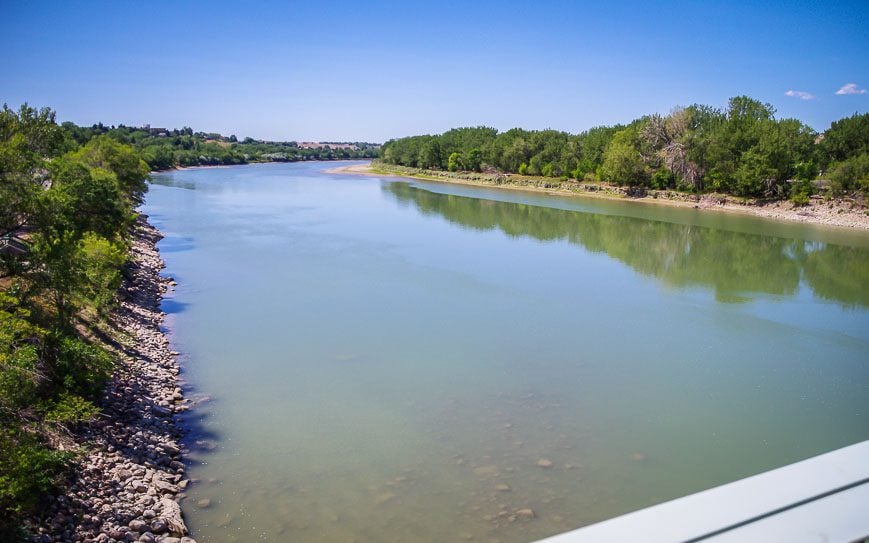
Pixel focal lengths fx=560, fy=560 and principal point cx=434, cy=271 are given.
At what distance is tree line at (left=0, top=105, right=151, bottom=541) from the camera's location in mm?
6340

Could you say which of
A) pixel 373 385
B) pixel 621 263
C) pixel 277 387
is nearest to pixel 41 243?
pixel 277 387

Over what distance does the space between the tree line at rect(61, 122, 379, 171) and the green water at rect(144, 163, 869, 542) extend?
48.6m

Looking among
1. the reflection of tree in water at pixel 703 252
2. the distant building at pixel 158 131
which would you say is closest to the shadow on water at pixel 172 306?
the reflection of tree in water at pixel 703 252

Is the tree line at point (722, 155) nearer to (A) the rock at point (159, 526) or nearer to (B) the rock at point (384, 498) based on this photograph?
(B) the rock at point (384, 498)

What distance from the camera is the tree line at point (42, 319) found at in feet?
20.8

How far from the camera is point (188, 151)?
348 ft

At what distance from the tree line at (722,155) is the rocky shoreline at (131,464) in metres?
44.0

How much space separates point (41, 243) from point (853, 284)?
26.6 meters

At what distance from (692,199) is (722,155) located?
13.8ft

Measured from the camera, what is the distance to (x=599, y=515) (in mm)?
7883

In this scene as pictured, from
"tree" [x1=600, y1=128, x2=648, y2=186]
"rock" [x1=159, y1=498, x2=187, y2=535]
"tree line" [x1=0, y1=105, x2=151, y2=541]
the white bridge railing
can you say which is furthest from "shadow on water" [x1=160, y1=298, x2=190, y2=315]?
"tree" [x1=600, y1=128, x2=648, y2=186]

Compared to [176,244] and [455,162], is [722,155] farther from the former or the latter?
[455,162]

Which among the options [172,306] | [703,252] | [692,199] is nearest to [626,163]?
[692,199]

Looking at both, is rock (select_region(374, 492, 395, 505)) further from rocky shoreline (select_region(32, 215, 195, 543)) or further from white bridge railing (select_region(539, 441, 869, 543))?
white bridge railing (select_region(539, 441, 869, 543))
